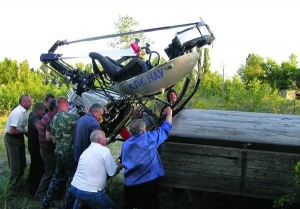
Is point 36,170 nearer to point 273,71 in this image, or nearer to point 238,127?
point 238,127

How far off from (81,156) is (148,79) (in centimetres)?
112

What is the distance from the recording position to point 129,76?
13.6 feet

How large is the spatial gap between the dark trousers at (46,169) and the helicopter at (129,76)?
2.54 feet

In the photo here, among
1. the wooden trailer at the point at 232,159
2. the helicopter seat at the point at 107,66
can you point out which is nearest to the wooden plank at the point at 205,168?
the wooden trailer at the point at 232,159

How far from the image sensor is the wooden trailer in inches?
139

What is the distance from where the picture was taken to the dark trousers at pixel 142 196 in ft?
12.5

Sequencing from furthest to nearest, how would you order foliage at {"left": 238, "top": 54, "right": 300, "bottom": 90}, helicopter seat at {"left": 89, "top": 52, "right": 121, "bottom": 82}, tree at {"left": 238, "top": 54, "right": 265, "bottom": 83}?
tree at {"left": 238, "top": 54, "right": 265, "bottom": 83} < foliage at {"left": 238, "top": 54, "right": 300, "bottom": 90} < helicopter seat at {"left": 89, "top": 52, "right": 121, "bottom": 82}

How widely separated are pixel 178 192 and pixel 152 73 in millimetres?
1462

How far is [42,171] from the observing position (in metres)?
5.67

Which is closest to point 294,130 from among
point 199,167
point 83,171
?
point 199,167

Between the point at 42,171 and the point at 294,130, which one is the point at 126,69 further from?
the point at 42,171

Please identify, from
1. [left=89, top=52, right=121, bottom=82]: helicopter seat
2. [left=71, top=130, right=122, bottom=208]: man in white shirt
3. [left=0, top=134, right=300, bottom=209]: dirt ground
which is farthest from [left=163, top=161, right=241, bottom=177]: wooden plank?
[left=89, top=52, right=121, bottom=82]: helicopter seat

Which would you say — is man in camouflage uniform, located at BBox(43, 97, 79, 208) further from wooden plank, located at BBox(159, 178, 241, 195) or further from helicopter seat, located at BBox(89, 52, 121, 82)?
wooden plank, located at BBox(159, 178, 241, 195)

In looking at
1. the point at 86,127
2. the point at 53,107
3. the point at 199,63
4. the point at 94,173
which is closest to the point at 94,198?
the point at 94,173
